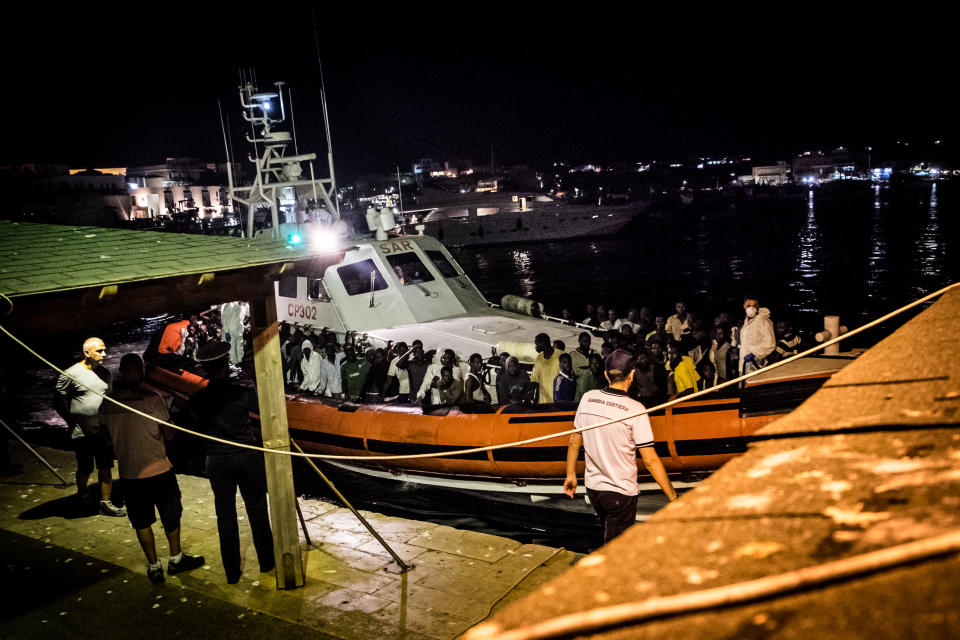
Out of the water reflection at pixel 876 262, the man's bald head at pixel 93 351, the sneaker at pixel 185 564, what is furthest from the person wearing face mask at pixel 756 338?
the water reflection at pixel 876 262

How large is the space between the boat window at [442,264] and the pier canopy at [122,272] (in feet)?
25.0

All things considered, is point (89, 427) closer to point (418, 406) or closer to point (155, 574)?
point (155, 574)

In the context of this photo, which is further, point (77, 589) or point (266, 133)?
point (266, 133)

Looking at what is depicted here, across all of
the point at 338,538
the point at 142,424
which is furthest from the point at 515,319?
the point at 142,424

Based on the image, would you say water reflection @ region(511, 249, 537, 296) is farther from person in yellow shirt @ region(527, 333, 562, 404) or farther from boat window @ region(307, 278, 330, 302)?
person in yellow shirt @ region(527, 333, 562, 404)

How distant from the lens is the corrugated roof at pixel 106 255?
403cm

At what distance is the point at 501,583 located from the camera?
4941mm

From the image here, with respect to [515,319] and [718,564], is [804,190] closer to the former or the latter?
[515,319]

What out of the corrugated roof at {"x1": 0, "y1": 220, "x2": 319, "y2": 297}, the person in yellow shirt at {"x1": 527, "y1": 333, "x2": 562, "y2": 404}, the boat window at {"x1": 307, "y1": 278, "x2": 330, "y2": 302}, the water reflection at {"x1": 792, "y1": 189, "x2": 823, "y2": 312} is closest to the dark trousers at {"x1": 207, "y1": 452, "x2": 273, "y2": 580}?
the corrugated roof at {"x1": 0, "y1": 220, "x2": 319, "y2": 297}

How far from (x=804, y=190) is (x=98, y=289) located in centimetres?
16523

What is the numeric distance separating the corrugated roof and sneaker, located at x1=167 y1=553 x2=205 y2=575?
240cm

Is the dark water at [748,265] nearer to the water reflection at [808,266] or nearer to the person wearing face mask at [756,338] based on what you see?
the water reflection at [808,266]

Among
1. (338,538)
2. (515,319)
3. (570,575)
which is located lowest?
(338,538)

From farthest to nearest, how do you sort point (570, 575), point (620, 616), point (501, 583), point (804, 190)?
point (804, 190)
point (501, 583)
point (570, 575)
point (620, 616)
